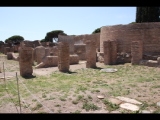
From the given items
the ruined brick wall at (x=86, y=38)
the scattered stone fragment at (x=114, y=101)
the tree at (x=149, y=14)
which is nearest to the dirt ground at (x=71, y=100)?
A: the scattered stone fragment at (x=114, y=101)

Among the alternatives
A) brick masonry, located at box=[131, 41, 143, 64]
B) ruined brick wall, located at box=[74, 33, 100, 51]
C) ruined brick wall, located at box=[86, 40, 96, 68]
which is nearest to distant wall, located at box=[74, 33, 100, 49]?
ruined brick wall, located at box=[74, 33, 100, 51]

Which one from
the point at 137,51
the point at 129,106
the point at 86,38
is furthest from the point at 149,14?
the point at 129,106

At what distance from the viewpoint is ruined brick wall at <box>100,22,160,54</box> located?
1562 centimetres

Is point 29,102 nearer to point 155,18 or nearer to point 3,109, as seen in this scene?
point 3,109

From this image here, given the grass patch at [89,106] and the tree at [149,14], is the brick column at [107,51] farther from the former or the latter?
the tree at [149,14]

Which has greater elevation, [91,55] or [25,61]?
[91,55]

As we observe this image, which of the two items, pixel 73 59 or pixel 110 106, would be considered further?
pixel 73 59

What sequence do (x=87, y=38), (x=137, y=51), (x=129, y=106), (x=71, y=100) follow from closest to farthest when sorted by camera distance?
(x=129, y=106)
(x=71, y=100)
(x=137, y=51)
(x=87, y=38)

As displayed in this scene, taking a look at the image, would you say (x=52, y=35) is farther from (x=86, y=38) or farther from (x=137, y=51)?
(x=137, y=51)

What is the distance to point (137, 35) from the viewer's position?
53.6ft

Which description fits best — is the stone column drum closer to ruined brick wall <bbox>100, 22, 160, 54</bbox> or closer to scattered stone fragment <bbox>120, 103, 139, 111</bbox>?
scattered stone fragment <bbox>120, 103, 139, 111</bbox>
